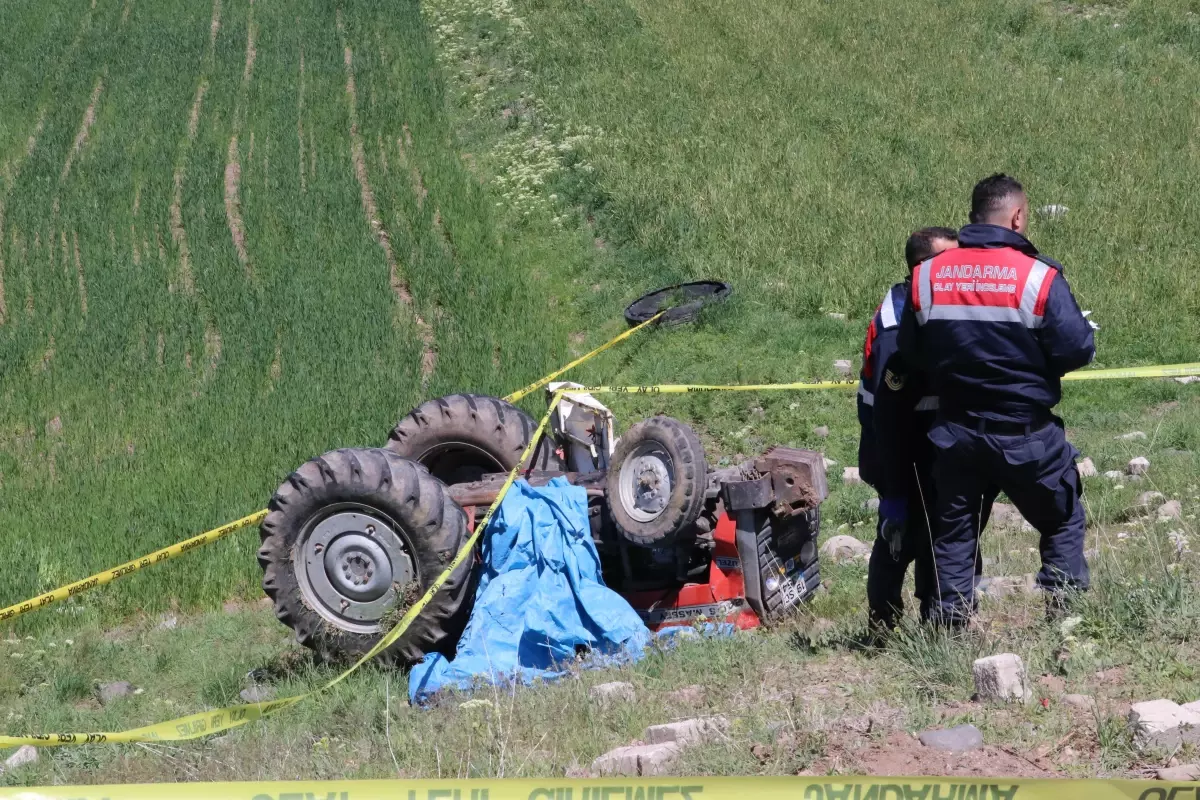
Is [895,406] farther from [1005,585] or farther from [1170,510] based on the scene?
[1170,510]

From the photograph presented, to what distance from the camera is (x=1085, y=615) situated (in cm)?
497

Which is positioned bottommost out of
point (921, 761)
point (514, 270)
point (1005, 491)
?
point (921, 761)

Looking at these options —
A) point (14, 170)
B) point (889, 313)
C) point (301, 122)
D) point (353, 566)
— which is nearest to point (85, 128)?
point (14, 170)

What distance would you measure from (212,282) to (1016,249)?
11523 millimetres

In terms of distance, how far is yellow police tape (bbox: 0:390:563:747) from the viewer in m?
4.96

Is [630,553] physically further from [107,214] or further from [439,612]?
[107,214]

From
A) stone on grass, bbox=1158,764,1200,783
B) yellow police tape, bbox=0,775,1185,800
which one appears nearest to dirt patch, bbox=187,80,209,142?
yellow police tape, bbox=0,775,1185,800

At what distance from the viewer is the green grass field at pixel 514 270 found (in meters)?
5.22

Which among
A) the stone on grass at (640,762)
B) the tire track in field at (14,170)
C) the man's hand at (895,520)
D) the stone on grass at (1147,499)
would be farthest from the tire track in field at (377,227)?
the stone on grass at (640,762)

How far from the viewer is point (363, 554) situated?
6.61 metres

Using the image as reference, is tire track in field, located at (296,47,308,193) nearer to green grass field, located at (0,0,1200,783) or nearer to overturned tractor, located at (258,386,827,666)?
green grass field, located at (0,0,1200,783)

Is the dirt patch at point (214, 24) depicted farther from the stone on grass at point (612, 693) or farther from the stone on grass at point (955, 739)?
the stone on grass at point (955, 739)

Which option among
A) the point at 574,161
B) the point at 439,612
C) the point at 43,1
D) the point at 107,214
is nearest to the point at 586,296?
the point at 574,161

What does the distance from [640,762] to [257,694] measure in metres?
3.02
